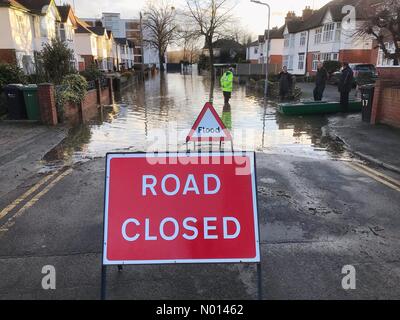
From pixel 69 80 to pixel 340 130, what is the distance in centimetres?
1024

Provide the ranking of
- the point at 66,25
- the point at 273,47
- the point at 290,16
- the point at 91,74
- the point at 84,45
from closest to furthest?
1. the point at 91,74
2. the point at 66,25
3. the point at 84,45
4. the point at 290,16
5. the point at 273,47

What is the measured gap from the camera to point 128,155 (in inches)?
127

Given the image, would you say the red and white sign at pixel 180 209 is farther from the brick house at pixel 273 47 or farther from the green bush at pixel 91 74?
the brick house at pixel 273 47

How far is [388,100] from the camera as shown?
1175 centimetres

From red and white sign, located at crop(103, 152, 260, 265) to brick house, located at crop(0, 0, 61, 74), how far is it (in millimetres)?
22569

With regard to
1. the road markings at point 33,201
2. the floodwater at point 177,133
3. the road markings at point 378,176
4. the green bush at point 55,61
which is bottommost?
the floodwater at point 177,133

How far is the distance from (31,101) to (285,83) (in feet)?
43.5

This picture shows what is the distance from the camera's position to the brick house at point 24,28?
26.3 m

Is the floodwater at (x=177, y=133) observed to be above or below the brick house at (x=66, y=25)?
below

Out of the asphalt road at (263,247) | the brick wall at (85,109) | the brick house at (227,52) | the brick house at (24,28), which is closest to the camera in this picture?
A: the asphalt road at (263,247)

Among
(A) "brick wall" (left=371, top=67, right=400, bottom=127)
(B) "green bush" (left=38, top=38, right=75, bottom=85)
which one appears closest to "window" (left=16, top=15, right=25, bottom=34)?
(B) "green bush" (left=38, top=38, right=75, bottom=85)

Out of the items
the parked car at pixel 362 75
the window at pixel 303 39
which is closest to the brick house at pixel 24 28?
the parked car at pixel 362 75

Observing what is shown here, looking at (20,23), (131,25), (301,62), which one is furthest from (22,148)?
(131,25)

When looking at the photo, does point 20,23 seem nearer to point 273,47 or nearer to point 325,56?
point 325,56
